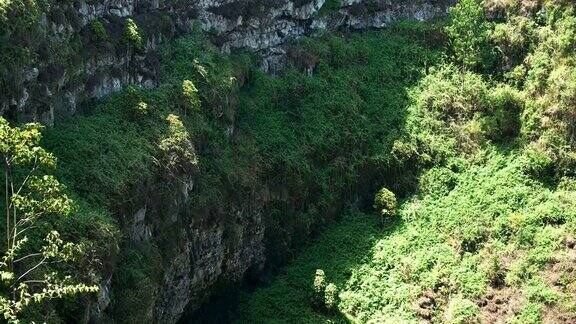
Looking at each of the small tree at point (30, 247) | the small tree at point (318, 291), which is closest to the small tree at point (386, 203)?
the small tree at point (318, 291)

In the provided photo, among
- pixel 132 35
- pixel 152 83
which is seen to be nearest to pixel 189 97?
pixel 152 83

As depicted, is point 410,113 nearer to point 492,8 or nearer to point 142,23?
point 492,8

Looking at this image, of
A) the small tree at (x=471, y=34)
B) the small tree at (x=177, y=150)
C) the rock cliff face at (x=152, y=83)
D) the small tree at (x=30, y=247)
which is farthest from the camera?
the small tree at (x=471, y=34)

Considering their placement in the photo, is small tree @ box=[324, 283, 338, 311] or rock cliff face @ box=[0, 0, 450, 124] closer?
rock cliff face @ box=[0, 0, 450, 124]

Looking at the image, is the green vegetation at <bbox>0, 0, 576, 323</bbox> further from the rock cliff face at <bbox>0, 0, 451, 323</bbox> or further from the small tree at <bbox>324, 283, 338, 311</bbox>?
the rock cliff face at <bbox>0, 0, 451, 323</bbox>

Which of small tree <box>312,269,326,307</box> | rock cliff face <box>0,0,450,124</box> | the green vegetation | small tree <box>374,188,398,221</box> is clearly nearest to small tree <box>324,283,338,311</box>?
the green vegetation

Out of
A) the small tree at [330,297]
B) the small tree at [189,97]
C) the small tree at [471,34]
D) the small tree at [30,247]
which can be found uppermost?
the small tree at [471,34]

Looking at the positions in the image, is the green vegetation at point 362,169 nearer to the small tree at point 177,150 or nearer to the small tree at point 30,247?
the small tree at point 177,150
